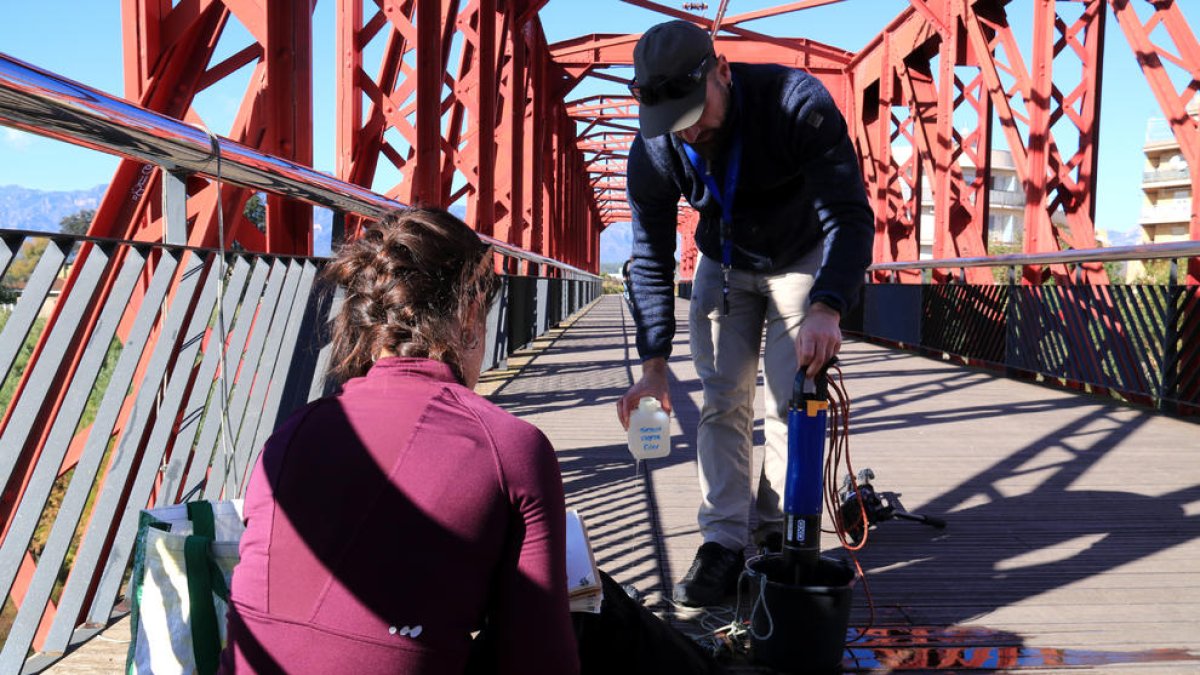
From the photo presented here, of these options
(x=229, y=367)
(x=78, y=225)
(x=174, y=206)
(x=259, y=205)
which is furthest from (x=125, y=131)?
(x=78, y=225)

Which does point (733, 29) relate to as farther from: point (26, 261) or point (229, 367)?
point (26, 261)

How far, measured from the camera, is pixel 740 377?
2.91 meters

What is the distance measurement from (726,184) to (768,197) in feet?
0.58

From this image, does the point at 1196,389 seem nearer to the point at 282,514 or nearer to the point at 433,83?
the point at 433,83

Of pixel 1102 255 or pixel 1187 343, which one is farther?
pixel 1102 255

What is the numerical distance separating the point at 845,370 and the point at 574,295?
13070 mm

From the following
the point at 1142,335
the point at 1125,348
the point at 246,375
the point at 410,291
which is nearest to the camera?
the point at 410,291

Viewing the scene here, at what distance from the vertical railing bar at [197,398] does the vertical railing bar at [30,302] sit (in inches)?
19.8

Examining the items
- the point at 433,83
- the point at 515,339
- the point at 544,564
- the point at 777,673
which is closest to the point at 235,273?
the point at 544,564

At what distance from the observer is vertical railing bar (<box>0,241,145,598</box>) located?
5.85 ft

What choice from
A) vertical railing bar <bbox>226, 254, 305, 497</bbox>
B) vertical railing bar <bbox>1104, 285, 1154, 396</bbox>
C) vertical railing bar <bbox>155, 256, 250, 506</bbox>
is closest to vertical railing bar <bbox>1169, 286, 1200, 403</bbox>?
vertical railing bar <bbox>1104, 285, 1154, 396</bbox>

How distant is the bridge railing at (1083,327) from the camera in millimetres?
5754

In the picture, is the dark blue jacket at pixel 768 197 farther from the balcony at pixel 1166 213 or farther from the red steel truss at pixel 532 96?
the balcony at pixel 1166 213

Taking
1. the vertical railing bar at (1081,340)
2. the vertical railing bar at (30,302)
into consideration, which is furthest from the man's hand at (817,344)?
the vertical railing bar at (1081,340)
